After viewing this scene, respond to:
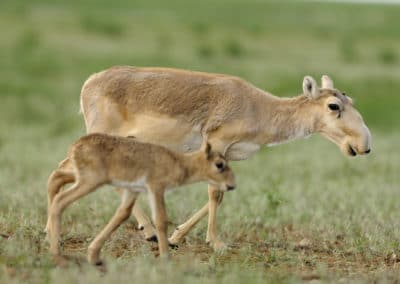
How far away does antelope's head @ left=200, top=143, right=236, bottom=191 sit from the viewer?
8180 millimetres

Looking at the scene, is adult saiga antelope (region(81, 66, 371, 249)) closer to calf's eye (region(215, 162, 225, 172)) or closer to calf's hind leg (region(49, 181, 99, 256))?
calf's eye (region(215, 162, 225, 172))

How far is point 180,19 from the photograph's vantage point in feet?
150

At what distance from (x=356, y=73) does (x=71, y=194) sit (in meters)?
22.6

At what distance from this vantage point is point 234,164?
18078mm

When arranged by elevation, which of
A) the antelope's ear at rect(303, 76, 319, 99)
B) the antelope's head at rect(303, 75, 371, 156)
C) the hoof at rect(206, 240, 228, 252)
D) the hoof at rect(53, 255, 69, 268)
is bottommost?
the hoof at rect(53, 255, 69, 268)

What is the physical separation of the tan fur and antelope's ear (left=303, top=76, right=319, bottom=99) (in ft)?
6.67

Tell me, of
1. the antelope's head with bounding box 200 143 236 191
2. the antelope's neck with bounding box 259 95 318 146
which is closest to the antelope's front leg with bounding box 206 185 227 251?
the antelope's neck with bounding box 259 95 318 146

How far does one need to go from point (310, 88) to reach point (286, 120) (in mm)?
428

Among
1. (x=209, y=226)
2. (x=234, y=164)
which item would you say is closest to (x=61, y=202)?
(x=209, y=226)

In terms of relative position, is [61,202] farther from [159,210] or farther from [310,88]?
[310,88]

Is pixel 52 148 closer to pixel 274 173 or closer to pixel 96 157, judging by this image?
pixel 274 173

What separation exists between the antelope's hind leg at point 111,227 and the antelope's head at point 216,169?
2.26 feet

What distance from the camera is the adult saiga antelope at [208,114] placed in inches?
379

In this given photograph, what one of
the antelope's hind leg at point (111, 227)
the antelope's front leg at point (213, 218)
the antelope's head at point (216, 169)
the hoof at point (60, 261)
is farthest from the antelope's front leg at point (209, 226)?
the hoof at point (60, 261)
